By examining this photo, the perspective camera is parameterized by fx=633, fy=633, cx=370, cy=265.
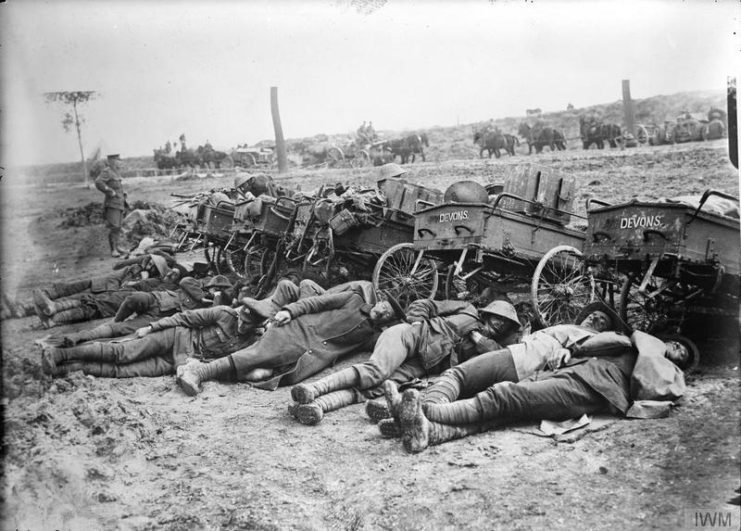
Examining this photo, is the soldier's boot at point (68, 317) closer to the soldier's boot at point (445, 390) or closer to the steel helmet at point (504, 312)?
the steel helmet at point (504, 312)

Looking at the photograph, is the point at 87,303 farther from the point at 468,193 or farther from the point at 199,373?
the point at 468,193

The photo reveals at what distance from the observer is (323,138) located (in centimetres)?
3291

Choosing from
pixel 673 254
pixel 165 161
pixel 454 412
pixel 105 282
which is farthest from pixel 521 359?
pixel 165 161

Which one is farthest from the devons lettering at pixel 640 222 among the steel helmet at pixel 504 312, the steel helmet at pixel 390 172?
the steel helmet at pixel 390 172

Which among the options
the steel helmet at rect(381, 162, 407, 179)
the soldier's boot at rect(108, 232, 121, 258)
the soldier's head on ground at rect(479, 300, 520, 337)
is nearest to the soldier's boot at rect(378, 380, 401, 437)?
the soldier's head on ground at rect(479, 300, 520, 337)

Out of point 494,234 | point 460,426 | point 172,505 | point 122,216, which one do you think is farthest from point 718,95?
point 122,216

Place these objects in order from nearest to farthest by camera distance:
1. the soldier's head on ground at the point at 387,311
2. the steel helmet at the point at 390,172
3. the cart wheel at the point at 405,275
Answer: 1. the soldier's head on ground at the point at 387,311
2. the cart wheel at the point at 405,275
3. the steel helmet at the point at 390,172

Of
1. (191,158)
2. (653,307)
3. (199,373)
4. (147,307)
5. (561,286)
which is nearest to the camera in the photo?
(653,307)

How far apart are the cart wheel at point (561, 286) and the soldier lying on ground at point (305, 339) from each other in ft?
5.18

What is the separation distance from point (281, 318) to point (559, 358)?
247 cm

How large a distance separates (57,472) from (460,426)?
8.18 feet

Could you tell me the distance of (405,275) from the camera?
7145mm

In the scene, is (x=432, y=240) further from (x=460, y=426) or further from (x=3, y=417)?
(x=3, y=417)

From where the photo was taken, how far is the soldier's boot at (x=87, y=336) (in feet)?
19.1
